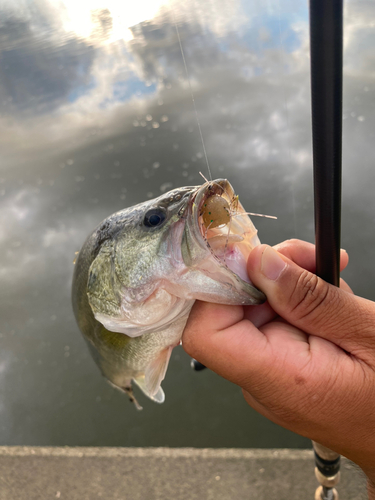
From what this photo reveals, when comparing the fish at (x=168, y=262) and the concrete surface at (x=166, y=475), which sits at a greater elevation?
the fish at (x=168, y=262)

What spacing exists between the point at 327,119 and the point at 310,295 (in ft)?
1.39

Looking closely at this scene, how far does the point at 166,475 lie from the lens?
6.85ft

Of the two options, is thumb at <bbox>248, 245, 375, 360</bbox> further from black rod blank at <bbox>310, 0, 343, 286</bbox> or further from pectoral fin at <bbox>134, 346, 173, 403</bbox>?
pectoral fin at <bbox>134, 346, 173, 403</bbox>

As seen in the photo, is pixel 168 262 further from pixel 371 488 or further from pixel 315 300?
pixel 371 488

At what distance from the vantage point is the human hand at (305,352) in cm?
87

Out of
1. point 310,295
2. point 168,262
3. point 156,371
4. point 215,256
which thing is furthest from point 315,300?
point 156,371

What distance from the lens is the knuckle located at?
2.89 ft

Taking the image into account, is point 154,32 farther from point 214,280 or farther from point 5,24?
point 214,280

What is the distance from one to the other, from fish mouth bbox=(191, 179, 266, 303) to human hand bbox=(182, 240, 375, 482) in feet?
0.15

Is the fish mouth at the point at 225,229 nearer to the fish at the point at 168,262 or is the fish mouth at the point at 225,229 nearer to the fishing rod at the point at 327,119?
the fish at the point at 168,262

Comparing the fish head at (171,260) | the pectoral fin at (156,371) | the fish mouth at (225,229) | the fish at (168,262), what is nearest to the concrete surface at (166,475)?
the pectoral fin at (156,371)

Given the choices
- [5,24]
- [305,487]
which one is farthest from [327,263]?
[5,24]

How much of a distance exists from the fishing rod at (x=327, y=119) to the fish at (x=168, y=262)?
0.70 feet

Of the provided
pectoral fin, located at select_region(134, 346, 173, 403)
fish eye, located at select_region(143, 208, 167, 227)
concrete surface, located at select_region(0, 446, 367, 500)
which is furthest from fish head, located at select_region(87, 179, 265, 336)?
concrete surface, located at select_region(0, 446, 367, 500)
